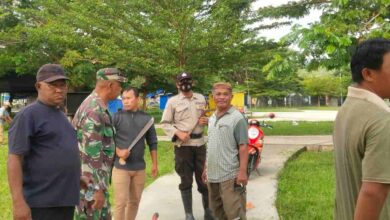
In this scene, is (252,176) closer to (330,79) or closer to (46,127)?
(46,127)

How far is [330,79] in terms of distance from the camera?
204 feet

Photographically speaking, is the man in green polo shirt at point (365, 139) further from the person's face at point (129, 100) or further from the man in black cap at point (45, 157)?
the person's face at point (129, 100)

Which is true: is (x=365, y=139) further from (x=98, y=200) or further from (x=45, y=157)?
(x=98, y=200)

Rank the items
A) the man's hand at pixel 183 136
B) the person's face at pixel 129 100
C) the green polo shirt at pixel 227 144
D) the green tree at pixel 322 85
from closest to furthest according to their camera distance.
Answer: the green polo shirt at pixel 227 144 < the person's face at pixel 129 100 < the man's hand at pixel 183 136 < the green tree at pixel 322 85

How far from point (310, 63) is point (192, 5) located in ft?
11.0

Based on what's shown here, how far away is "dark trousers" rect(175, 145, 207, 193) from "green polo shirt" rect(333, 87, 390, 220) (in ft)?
10.6

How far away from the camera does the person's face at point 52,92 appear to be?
125 inches

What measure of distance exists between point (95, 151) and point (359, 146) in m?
2.16

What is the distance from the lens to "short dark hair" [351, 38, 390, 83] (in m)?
2.02

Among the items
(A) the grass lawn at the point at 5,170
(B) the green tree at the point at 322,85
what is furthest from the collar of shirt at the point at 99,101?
(B) the green tree at the point at 322,85

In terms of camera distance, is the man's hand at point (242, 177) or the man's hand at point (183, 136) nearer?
the man's hand at point (242, 177)

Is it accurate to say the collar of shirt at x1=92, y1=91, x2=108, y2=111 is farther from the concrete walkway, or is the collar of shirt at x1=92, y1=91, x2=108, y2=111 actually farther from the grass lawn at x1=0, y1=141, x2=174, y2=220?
the grass lawn at x1=0, y1=141, x2=174, y2=220

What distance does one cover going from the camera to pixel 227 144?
14.3ft

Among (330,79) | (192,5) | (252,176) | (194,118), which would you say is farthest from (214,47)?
(330,79)
